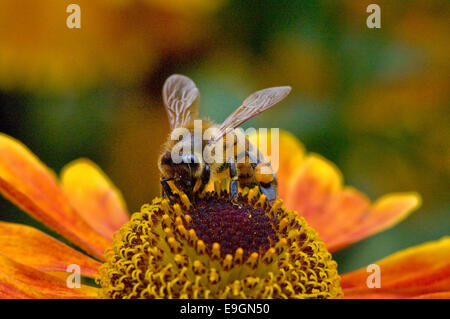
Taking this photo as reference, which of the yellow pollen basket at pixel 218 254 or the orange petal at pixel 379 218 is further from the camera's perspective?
the orange petal at pixel 379 218

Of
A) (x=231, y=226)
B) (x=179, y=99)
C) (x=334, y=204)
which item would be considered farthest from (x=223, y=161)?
(x=334, y=204)

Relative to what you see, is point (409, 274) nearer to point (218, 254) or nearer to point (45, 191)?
point (218, 254)

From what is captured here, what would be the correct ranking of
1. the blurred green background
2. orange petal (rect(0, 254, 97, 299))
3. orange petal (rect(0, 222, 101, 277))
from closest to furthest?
orange petal (rect(0, 254, 97, 299))
orange petal (rect(0, 222, 101, 277))
the blurred green background

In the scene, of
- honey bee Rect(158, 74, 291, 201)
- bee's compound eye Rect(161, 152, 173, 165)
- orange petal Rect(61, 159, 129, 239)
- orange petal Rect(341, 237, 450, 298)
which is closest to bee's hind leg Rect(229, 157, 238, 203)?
honey bee Rect(158, 74, 291, 201)

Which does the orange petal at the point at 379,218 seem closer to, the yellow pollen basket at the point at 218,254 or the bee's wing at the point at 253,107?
the yellow pollen basket at the point at 218,254

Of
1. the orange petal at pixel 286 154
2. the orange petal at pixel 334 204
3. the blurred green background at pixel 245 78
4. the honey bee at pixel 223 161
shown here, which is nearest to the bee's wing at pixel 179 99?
the honey bee at pixel 223 161

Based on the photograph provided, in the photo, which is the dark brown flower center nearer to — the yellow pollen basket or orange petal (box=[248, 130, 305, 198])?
the yellow pollen basket
